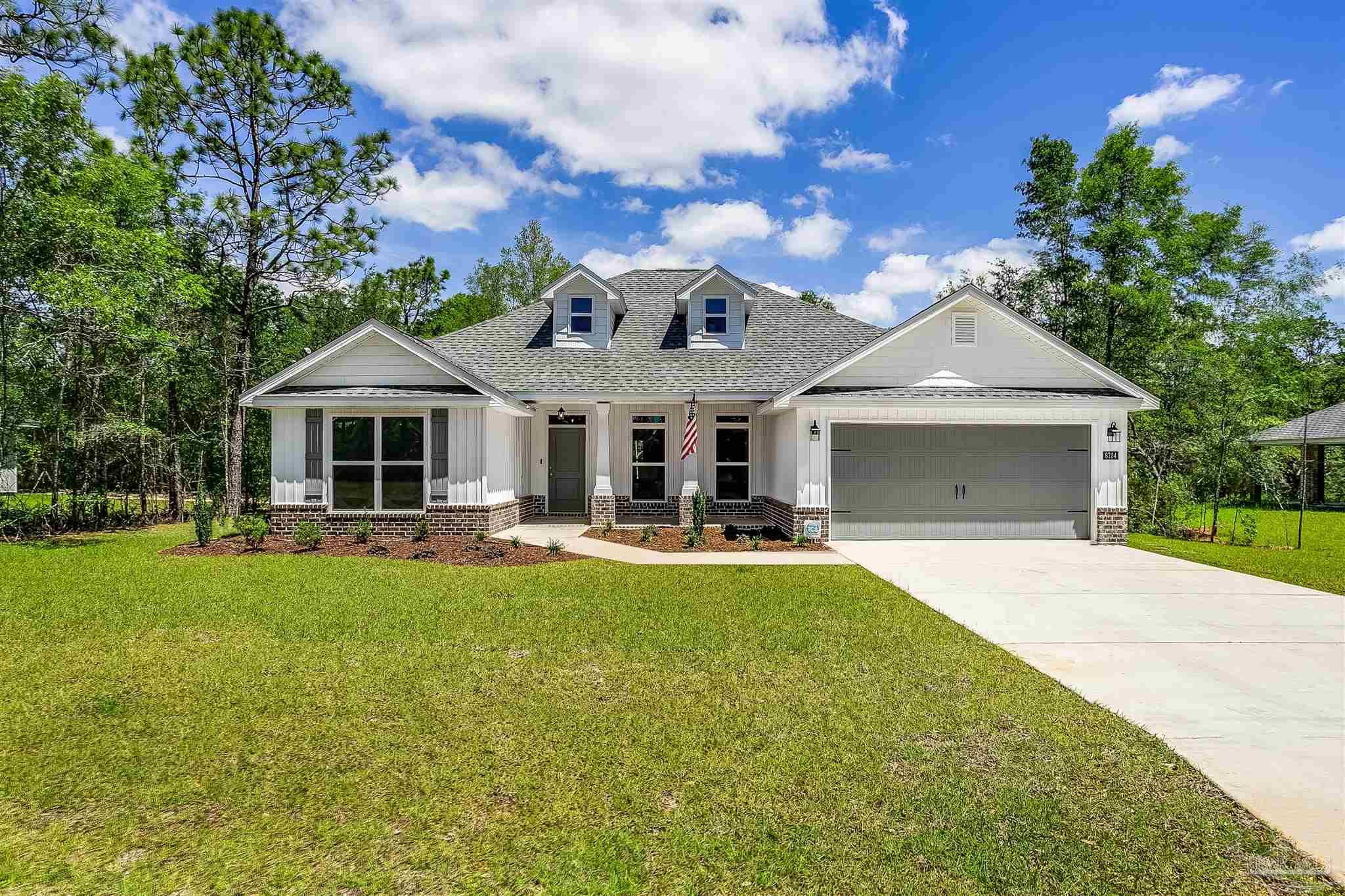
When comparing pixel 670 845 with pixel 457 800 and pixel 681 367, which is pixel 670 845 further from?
pixel 681 367

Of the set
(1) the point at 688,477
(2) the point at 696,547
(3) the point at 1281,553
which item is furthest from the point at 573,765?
(3) the point at 1281,553

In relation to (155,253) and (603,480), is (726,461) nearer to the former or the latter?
(603,480)

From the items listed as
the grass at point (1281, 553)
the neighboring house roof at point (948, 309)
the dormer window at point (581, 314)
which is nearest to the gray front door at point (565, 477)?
the dormer window at point (581, 314)

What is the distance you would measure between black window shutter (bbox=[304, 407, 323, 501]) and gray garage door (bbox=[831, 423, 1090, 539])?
10.3 metres

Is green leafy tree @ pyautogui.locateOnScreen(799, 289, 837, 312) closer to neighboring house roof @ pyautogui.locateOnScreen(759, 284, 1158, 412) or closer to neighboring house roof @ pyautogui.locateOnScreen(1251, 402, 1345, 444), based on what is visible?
neighboring house roof @ pyautogui.locateOnScreen(1251, 402, 1345, 444)

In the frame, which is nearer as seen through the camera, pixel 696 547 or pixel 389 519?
pixel 696 547

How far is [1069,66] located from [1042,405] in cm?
667

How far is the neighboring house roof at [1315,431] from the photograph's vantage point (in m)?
22.1

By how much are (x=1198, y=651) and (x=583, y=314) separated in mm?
13634

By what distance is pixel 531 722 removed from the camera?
4.04m

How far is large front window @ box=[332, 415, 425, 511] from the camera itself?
40.9 feet

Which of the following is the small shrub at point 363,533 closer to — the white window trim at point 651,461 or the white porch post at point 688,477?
the white window trim at point 651,461

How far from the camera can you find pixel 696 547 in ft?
37.6

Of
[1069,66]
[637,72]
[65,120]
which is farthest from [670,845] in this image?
[65,120]
